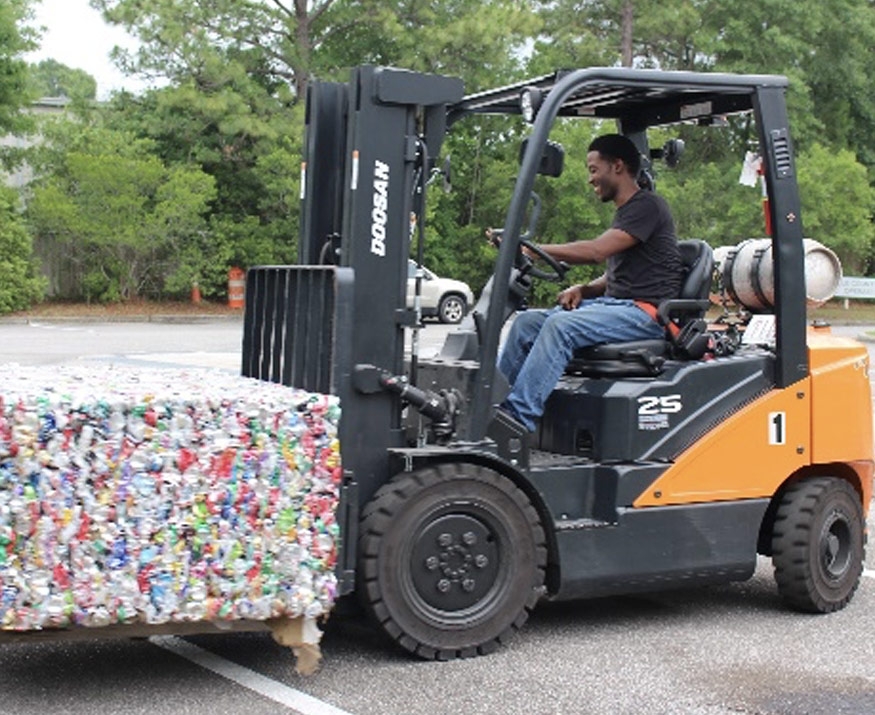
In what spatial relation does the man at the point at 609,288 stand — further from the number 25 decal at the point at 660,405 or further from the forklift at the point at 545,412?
the number 25 decal at the point at 660,405

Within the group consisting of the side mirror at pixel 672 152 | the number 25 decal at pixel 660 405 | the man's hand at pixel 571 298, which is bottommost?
the number 25 decal at pixel 660 405

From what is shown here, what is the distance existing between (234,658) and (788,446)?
289cm

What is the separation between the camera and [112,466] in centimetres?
507

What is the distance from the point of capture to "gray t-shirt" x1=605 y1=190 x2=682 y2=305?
6.86 m

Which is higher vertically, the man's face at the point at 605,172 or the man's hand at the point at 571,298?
the man's face at the point at 605,172

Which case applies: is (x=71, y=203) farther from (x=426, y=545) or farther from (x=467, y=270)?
(x=426, y=545)

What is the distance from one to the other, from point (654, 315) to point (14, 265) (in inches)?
1114

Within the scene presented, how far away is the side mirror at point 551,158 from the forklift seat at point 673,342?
0.96 metres

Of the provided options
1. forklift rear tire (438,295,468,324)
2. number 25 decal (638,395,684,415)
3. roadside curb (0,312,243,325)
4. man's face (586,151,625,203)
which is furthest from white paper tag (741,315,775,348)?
roadside curb (0,312,243,325)

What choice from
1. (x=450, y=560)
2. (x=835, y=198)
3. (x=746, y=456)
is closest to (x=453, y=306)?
(x=835, y=198)

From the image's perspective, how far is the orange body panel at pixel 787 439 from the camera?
22.1 ft

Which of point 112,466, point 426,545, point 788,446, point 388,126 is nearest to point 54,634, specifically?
point 112,466

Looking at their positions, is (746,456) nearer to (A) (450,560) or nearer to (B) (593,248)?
(B) (593,248)

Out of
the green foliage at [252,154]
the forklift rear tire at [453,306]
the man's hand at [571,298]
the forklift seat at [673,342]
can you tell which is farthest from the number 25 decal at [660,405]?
the forklift rear tire at [453,306]
